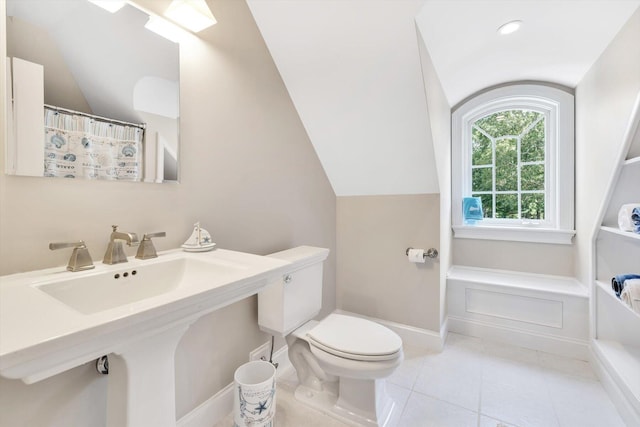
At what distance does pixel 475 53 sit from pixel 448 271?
5.45 ft

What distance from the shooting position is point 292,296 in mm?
1490

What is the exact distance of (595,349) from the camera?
173 centimetres

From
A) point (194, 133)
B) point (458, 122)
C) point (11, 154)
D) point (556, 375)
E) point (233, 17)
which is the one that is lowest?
point (556, 375)

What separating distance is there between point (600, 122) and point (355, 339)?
6.41 ft

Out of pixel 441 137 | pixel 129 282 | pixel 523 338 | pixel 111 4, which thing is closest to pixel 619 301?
pixel 523 338

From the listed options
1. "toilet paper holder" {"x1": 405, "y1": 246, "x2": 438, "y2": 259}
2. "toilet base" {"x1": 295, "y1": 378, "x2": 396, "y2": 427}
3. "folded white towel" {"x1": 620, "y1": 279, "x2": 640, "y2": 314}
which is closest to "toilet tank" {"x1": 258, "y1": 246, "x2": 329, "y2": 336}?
"toilet base" {"x1": 295, "y1": 378, "x2": 396, "y2": 427}

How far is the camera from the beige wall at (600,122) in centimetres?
137

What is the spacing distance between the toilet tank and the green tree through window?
1.89 metres

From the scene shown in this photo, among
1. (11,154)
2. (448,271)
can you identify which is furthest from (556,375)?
(11,154)

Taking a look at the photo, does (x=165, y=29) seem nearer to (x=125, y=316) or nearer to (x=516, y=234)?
(x=125, y=316)

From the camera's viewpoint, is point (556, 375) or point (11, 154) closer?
point (11, 154)

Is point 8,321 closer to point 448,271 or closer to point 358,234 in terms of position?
point 358,234

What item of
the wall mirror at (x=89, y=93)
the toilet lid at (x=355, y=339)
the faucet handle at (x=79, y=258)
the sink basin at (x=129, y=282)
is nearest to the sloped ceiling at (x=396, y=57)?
the wall mirror at (x=89, y=93)

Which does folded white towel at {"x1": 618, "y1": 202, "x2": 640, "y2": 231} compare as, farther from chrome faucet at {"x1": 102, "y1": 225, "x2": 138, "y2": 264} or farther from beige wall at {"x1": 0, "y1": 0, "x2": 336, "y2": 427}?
chrome faucet at {"x1": 102, "y1": 225, "x2": 138, "y2": 264}
